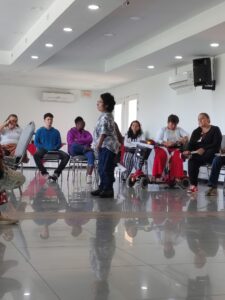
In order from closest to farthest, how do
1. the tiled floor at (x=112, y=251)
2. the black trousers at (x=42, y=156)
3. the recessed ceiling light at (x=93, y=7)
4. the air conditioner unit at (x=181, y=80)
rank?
the tiled floor at (x=112, y=251) < the recessed ceiling light at (x=93, y=7) < the black trousers at (x=42, y=156) < the air conditioner unit at (x=181, y=80)

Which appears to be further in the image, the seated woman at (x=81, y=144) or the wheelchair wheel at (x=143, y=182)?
the seated woman at (x=81, y=144)

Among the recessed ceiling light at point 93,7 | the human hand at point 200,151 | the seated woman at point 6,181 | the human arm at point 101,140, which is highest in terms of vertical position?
the recessed ceiling light at point 93,7

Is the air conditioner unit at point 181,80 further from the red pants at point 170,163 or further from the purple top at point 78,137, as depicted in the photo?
the red pants at point 170,163

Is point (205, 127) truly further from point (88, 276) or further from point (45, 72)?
point (45, 72)

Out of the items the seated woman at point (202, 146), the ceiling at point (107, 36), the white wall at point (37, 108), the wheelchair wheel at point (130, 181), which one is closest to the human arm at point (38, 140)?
the ceiling at point (107, 36)

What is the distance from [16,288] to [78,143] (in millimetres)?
6343

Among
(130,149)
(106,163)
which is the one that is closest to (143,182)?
(130,149)

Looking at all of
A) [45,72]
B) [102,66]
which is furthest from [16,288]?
[45,72]

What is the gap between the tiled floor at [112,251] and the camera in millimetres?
2127

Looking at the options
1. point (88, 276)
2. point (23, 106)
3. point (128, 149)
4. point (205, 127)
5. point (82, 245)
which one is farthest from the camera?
point (23, 106)

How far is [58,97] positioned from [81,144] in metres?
7.04

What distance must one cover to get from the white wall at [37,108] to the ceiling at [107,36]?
2.11 m

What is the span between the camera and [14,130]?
7250mm

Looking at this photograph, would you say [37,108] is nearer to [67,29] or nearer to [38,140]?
[38,140]
